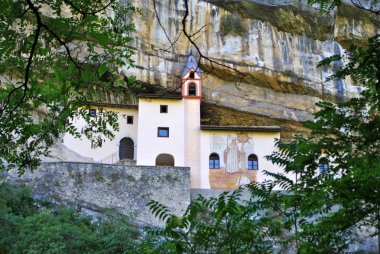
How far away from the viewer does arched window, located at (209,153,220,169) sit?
1244 inches

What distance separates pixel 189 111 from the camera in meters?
32.8

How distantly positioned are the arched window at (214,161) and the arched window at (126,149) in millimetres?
4761

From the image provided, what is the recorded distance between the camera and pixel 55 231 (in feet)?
60.5

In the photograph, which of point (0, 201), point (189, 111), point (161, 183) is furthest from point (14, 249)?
point (189, 111)

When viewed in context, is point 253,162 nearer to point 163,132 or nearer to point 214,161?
point 214,161

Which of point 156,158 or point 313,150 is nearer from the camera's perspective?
point 313,150

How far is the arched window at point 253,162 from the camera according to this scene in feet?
104

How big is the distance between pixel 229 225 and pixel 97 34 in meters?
2.15

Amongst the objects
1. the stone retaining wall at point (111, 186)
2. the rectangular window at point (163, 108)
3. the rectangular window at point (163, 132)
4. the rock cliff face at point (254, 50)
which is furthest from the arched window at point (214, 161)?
the stone retaining wall at point (111, 186)

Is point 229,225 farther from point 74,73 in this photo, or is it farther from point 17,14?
point 17,14

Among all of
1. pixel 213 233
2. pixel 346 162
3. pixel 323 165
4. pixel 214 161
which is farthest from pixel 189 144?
pixel 346 162

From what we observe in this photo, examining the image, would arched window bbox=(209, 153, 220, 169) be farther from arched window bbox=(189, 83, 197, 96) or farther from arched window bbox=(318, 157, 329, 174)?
arched window bbox=(318, 157, 329, 174)

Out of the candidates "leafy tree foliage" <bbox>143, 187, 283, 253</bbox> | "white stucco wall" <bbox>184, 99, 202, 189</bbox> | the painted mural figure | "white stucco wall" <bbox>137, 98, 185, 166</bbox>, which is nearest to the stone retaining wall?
"white stucco wall" <bbox>184, 99, 202, 189</bbox>

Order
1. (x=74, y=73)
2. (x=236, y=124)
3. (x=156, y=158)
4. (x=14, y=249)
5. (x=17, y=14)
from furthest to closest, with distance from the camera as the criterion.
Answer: (x=236, y=124), (x=156, y=158), (x=14, y=249), (x=74, y=73), (x=17, y=14)
